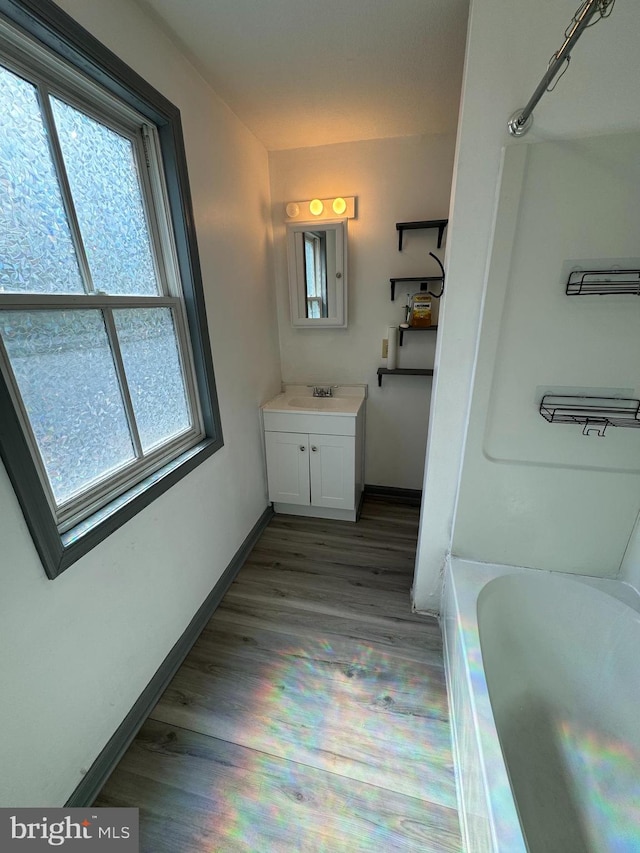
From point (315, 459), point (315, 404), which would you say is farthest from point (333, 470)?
point (315, 404)

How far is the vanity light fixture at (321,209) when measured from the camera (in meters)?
2.17

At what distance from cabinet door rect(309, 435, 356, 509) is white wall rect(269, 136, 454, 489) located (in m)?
0.48

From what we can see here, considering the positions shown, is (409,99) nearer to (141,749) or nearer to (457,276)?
(457,276)

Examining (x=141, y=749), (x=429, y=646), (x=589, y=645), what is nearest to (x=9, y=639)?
(x=141, y=749)

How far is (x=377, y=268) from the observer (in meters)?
2.29

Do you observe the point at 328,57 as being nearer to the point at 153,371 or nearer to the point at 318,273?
the point at 318,273

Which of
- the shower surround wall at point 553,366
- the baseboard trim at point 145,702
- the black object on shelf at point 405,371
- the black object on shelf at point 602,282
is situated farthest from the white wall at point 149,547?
the black object on shelf at point 602,282

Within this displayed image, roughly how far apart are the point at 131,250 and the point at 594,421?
5.92ft

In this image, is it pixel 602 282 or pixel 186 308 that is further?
pixel 186 308

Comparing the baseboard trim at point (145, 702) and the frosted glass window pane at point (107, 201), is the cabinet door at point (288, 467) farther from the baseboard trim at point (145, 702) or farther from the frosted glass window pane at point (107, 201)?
the frosted glass window pane at point (107, 201)

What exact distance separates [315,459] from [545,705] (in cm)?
158

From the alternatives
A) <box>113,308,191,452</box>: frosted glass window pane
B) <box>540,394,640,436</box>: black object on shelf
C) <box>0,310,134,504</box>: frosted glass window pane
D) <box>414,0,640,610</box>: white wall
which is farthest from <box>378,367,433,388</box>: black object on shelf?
<box>0,310,134,504</box>: frosted glass window pane

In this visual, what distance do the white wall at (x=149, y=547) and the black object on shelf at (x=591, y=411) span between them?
148 centimetres

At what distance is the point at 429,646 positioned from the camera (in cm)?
157
